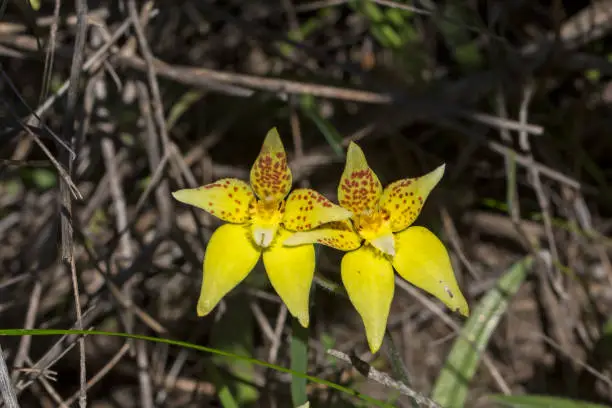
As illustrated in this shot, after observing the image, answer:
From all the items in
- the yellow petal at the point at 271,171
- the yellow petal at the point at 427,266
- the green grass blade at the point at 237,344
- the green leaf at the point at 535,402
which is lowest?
the green grass blade at the point at 237,344

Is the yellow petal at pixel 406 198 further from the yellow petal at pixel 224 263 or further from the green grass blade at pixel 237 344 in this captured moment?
the green grass blade at pixel 237 344

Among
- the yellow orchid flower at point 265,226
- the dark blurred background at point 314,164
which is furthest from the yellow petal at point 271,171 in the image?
the dark blurred background at point 314,164

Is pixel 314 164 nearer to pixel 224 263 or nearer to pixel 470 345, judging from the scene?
pixel 470 345

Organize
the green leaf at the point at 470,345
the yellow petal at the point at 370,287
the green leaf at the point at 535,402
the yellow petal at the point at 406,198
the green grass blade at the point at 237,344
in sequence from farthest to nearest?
1. the green grass blade at the point at 237,344
2. the green leaf at the point at 470,345
3. the green leaf at the point at 535,402
4. the yellow petal at the point at 406,198
5. the yellow petal at the point at 370,287

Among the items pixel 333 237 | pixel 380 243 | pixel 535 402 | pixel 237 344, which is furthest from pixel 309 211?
pixel 535 402

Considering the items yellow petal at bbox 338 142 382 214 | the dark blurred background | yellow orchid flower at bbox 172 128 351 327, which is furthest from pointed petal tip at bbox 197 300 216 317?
the dark blurred background
